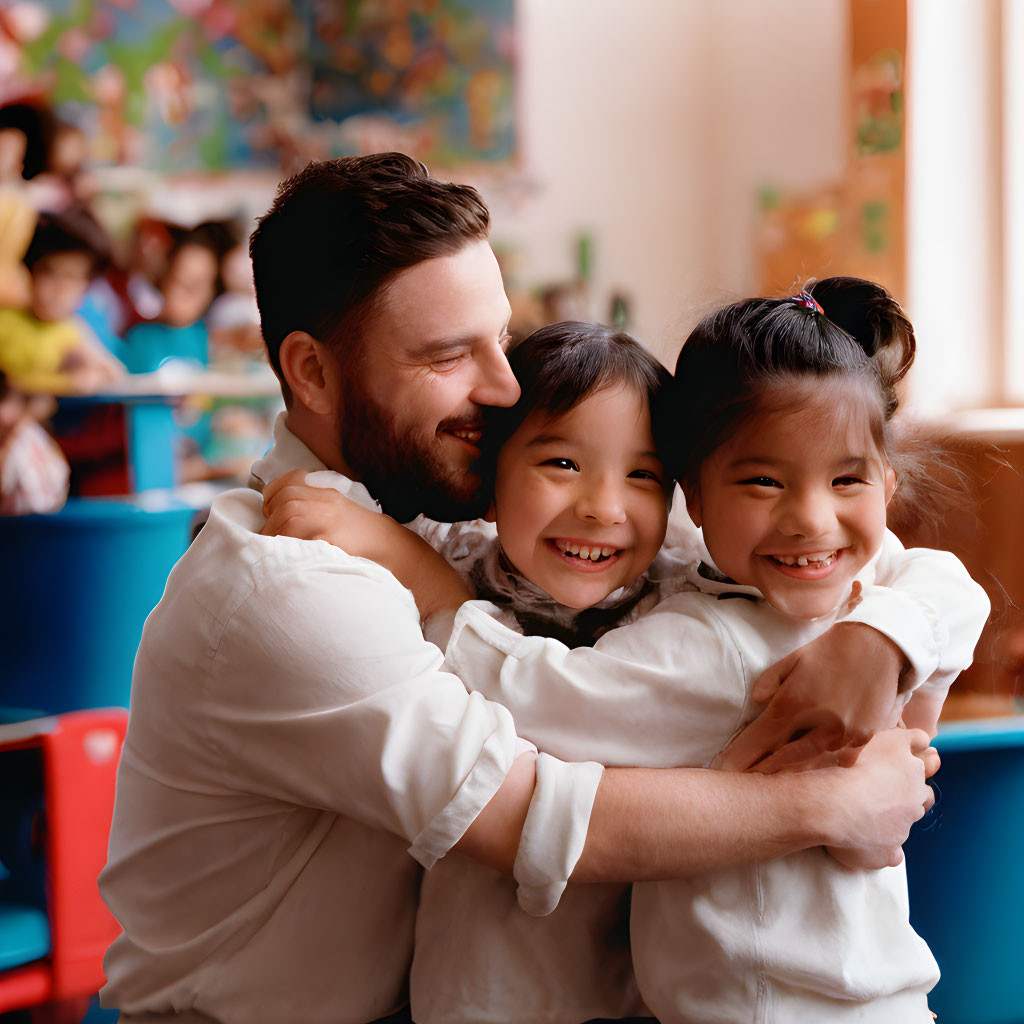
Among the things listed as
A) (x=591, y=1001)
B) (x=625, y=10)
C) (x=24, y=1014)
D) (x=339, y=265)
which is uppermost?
(x=625, y=10)

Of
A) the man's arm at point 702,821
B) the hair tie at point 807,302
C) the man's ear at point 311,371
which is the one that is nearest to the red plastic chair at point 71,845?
the man's ear at point 311,371

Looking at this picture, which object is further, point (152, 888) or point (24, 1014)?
point (24, 1014)

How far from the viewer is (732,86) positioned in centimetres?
665

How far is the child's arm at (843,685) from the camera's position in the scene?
3.72ft

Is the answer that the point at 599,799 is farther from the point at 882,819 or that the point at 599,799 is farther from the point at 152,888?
the point at 152,888

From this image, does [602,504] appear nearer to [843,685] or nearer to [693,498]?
[693,498]

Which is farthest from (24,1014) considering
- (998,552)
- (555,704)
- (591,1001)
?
(998,552)

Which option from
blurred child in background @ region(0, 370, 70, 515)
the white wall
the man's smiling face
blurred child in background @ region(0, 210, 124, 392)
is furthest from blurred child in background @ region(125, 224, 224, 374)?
the man's smiling face

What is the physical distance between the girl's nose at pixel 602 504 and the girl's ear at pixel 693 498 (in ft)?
0.26

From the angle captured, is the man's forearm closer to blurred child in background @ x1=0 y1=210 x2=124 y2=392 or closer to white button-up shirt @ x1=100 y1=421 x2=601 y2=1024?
white button-up shirt @ x1=100 y1=421 x2=601 y2=1024

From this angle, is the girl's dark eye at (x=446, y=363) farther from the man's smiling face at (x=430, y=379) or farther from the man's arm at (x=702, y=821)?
the man's arm at (x=702, y=821)

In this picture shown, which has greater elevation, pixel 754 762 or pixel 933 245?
pixel 933 245

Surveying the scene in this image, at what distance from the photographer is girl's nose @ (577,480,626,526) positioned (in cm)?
124

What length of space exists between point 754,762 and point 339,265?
2.44 feet
